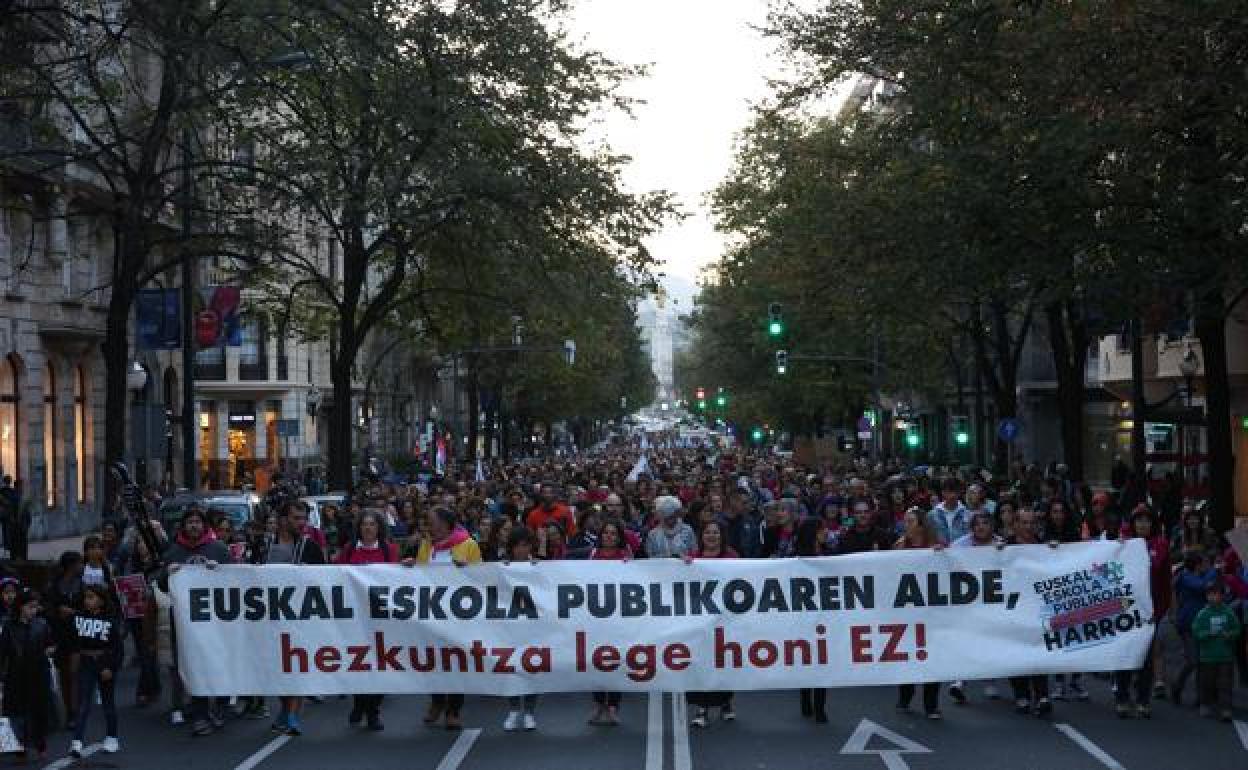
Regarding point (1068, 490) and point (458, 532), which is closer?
point (458, 532)

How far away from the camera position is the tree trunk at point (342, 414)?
36281 mm

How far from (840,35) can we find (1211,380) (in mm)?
8181

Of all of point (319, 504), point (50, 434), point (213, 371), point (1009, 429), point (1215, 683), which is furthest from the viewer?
point (213, 371)

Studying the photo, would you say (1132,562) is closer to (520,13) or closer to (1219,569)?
(1219,569)

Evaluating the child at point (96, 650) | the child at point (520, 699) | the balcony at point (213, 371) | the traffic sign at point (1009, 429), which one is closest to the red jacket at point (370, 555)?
the child at point (520, 699)

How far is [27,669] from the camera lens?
13.3 meters

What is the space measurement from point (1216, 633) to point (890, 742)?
9.90 ft

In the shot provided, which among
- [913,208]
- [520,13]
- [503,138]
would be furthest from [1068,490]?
[520,13]

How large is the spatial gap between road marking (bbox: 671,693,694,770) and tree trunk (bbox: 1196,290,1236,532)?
11374mm

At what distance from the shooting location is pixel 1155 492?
28688 millimetres

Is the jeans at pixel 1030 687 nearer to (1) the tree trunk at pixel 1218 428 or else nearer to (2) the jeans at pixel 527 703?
(2) the jeans at pixel 527 703

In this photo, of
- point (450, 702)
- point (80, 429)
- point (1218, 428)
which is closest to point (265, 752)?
point (450, 702)

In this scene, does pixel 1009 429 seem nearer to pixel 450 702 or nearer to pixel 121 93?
pixel 121 93

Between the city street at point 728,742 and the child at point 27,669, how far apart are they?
470mm
